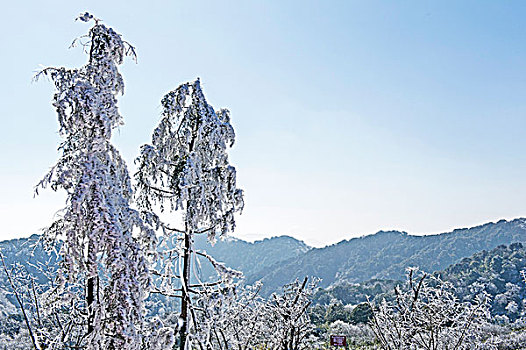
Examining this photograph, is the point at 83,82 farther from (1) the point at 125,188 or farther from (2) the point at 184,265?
(2) the point at 184,265

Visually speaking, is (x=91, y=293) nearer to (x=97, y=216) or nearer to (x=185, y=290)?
(x=97, y=216)

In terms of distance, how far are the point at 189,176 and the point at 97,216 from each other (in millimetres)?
1590

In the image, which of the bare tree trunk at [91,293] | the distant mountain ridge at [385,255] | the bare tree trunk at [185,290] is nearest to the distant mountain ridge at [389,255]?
the distant mountain ridge at [385,255]

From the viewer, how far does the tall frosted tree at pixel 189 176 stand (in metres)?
4.35

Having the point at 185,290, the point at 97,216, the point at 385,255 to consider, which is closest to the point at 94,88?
the point at 97,216

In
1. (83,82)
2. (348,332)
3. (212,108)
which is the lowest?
(348,332)

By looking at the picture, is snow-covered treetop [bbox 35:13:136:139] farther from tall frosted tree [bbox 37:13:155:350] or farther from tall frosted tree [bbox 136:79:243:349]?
tall frosted tree [bbox 136:79:243:349]

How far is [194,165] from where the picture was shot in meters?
4.31

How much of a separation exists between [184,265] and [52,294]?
5.50 ft

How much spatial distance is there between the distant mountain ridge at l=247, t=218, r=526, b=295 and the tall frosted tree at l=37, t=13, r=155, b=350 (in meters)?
111

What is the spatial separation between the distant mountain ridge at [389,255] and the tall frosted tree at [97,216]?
111 metres

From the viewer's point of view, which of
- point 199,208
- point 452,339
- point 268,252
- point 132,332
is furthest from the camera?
point 268,252

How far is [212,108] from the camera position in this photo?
470 centimetres

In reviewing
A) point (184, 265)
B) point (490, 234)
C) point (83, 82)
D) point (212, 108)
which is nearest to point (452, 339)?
point (184, 265)
